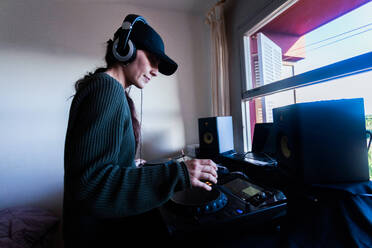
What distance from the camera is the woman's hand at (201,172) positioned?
50 centimetres

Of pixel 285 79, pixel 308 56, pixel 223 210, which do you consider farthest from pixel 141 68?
pixel 308 56

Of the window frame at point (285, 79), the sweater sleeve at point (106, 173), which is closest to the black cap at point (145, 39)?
the sweater sleeve at point (106, 173)

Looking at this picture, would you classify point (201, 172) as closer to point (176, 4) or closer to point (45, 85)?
point (45, 85)

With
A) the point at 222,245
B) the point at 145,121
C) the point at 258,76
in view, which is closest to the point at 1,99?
the point at 145,121

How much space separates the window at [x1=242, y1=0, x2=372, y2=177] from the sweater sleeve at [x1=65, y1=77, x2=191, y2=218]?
932mm

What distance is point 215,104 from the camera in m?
1.66

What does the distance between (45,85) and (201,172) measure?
185 cm

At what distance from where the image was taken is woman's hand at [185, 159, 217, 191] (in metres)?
0.50

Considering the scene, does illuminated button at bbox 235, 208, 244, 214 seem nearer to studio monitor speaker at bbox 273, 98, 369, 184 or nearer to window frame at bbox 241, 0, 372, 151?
studio monitor speaker at bbox 273, 98, 369, 184

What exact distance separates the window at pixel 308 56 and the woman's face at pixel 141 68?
0.87 m

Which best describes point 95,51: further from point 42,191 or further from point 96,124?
point 96,124

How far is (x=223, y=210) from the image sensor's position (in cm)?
51

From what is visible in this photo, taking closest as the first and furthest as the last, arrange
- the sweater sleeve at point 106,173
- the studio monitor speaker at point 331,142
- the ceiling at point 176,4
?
the sweater sleeve at point 106,173, the studio monitor speaker at point 331,142, the ceiling at point 176,4

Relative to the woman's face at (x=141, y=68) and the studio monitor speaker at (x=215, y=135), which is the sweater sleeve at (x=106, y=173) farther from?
the studio monitor speaker at (x=215, y=135)
